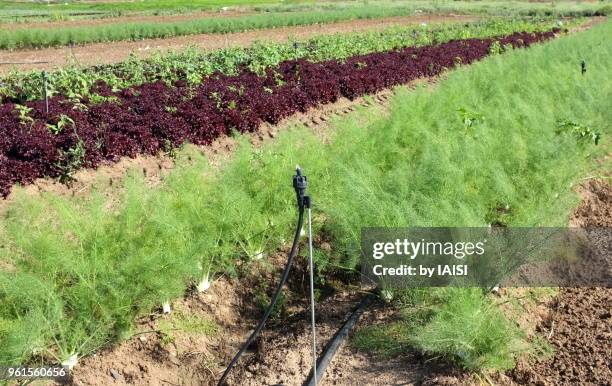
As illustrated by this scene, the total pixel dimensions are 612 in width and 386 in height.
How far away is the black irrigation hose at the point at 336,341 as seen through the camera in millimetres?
3674

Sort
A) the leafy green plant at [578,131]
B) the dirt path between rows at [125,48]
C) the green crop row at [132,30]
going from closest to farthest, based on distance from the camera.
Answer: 1. the leafy green plant at [578,131]
2. the dirt path between rows at [125,48]
3. the green crop row at [132,30]

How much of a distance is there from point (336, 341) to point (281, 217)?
1343 mm

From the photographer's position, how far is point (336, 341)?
154 inches

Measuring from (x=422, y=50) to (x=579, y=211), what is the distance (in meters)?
9.85

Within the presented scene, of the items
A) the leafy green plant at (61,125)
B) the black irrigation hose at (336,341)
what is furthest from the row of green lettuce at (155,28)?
the black irrigation hose at (336,341)

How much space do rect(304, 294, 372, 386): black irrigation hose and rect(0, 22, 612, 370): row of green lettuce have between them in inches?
12.9

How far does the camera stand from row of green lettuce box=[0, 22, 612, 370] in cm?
344

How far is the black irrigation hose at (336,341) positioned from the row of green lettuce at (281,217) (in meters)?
0.33

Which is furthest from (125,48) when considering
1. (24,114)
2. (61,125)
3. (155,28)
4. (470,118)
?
(470,118)

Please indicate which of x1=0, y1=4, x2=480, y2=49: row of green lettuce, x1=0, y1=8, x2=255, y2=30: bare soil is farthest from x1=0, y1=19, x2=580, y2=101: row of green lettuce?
x1=0, y1=8, x2=255, y2=30: bare soil

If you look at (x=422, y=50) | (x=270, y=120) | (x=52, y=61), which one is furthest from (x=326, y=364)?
(x=52, y=61)

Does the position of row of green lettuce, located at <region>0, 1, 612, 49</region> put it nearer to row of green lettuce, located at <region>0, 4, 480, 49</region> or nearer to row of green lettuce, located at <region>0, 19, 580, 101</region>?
row of green lettuce, located at <region>0, 4, 480, 49</region>

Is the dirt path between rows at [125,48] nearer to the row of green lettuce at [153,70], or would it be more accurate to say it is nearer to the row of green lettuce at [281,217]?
the row of green lettuce at [153,70]

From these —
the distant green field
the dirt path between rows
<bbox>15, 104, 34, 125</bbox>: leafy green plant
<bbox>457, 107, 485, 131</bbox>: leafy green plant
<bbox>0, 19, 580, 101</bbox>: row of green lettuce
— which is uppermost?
the distant green field
